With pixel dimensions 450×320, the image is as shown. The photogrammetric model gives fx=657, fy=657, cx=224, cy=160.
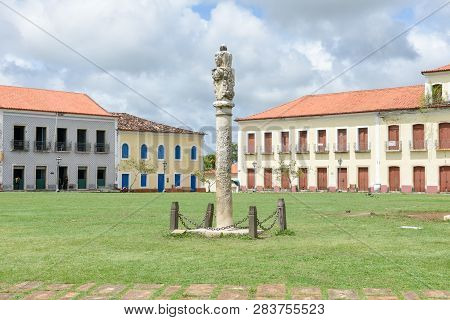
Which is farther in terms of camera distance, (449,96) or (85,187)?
(85,187)

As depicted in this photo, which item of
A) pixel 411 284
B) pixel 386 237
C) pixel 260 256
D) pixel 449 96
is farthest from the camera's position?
pixel 449 96

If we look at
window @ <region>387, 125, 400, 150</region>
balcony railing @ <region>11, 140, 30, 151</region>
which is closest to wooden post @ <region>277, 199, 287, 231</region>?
window @ <region>387, 125, 400, 150</region>

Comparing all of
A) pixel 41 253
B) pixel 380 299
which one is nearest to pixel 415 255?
pixel 380 299

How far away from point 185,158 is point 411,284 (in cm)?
5762

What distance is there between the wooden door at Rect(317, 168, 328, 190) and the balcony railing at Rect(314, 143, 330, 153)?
1.58 meters

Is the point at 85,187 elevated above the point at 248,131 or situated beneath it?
situated beneath

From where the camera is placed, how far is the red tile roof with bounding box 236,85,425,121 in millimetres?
52034

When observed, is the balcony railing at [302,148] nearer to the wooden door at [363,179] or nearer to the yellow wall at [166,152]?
the wooden door at [363,179]

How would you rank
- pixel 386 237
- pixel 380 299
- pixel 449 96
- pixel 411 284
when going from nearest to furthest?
pixel 380 299, pixel 411 284, pixel 386 237, pixel 449 96

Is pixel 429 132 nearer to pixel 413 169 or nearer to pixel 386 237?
pixel 413 169

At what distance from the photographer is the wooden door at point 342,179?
5441 cm

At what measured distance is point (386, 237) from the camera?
12609mm

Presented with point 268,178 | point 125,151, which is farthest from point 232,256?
point 125,151

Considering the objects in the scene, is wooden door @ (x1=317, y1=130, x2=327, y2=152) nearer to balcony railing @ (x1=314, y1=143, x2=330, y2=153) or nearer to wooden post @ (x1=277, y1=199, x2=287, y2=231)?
balcony railing @ (x1=314, y1=143, x2=330, y2=153)
